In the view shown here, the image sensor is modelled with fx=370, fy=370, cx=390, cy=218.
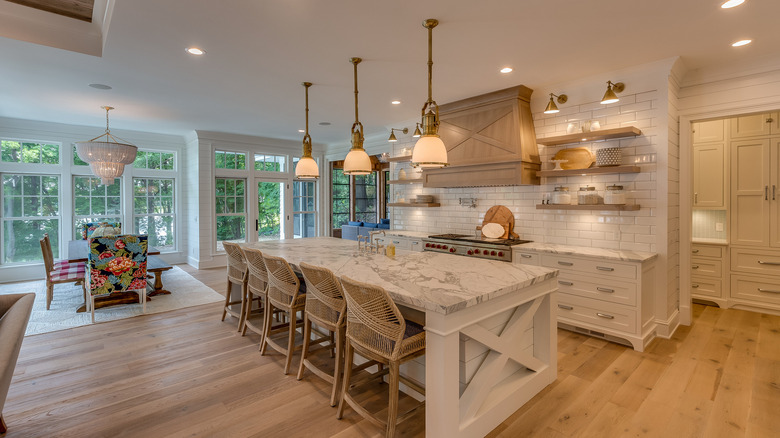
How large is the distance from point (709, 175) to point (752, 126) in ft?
2.13

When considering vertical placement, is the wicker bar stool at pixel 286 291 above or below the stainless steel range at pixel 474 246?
below

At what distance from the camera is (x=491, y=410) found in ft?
6.91

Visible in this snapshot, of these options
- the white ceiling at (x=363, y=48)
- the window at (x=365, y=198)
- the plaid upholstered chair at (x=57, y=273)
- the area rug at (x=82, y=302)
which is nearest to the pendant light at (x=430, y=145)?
the white ceiling at (x=363, y=48)

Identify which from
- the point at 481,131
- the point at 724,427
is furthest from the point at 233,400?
the point at 481,131

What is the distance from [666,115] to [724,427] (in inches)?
101

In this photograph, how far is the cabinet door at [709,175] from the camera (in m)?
4.45

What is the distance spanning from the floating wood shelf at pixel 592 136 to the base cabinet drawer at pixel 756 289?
2.40m

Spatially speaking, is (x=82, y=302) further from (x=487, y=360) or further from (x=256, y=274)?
(x=487, y=360)

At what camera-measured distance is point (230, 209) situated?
24.1 ft

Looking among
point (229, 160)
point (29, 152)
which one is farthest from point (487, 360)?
point (29, 152)

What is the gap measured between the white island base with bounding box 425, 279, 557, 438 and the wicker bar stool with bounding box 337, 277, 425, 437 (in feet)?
0.46

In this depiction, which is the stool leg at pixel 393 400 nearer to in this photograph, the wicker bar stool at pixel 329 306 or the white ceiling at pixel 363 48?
the wicker bar stool at pixel 329 306

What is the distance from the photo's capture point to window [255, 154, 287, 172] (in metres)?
7.65

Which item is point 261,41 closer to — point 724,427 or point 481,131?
point 481,131
